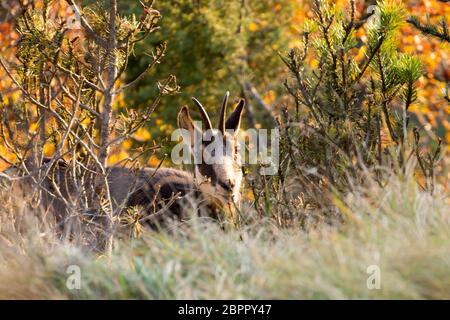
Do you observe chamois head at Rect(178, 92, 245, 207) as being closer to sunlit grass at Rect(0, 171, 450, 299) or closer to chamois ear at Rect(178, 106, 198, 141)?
chamois ear at Rect(178, 106, 198, 141)

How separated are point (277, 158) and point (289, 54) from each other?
104 centimetres

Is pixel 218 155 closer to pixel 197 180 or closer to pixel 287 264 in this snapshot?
pixel 197 180

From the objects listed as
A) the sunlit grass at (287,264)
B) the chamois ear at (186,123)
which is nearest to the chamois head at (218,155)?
the chamois ear at (186,123)

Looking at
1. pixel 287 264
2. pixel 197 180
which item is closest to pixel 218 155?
pixel 197 180

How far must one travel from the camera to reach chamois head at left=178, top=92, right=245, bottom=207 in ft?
32.5

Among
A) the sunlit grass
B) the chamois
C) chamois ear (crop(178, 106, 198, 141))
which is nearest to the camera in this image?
the sunlit grass

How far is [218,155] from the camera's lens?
10289 millimetres

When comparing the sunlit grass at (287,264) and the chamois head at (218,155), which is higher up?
the chamois head at (218,155)

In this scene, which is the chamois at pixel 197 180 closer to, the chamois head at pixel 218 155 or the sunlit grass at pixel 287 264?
the chamois head at pixel 218 155

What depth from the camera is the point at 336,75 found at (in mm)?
8086

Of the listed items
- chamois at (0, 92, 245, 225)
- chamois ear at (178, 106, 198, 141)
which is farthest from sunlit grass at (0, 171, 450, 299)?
chamois ear at (178, 106, 198, 141)

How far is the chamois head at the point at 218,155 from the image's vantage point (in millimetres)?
9906

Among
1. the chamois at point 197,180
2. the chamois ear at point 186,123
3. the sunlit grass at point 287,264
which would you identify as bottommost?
the sunlit grass at point 287,264
